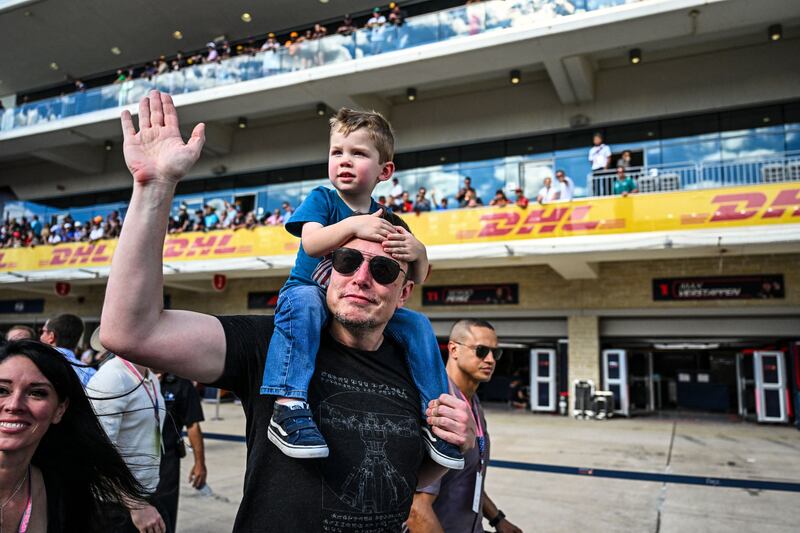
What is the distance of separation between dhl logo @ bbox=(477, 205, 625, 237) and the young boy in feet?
46.3

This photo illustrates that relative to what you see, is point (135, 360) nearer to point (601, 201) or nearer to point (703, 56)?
point (601, 201)

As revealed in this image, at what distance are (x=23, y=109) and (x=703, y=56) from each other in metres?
26.3

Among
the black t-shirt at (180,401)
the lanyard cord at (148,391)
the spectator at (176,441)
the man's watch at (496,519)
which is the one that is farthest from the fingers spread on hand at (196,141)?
the black t-shirt at (180,401)

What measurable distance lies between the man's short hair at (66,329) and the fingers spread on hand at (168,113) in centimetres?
405

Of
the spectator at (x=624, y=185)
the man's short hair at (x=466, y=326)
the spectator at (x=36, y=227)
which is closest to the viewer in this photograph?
the man's short hair at (x=466, y=326)

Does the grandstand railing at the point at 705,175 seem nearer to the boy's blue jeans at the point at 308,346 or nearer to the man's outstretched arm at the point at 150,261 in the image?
the boy's blue jeans at the point at 308,346

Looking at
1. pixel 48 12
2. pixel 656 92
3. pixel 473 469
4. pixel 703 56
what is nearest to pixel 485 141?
pixel 656 92

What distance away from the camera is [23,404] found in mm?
2111

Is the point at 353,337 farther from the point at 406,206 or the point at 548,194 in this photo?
the point at 406,206

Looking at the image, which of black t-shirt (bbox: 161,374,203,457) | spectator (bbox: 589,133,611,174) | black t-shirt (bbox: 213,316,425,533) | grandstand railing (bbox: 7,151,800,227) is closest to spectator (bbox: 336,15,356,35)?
grandstand railing (bbox: 7,151,800,227)

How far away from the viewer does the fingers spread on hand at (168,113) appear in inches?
58.9

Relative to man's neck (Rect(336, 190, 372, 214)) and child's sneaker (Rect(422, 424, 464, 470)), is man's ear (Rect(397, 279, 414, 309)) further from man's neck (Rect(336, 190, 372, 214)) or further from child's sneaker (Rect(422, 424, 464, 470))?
man's neck (Rect(336, 190, 372, 214))

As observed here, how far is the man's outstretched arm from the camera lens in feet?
4.35

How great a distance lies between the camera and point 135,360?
137 centimetres
